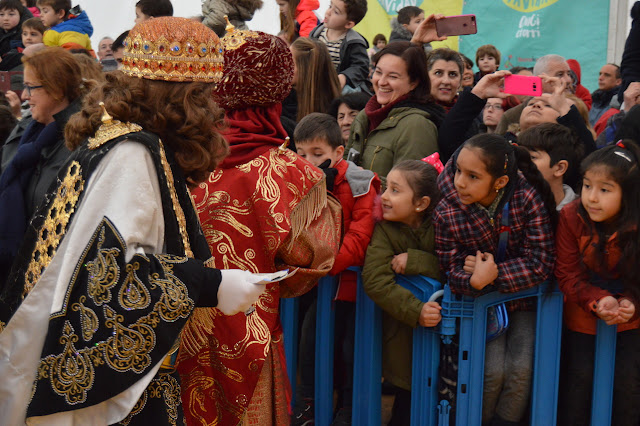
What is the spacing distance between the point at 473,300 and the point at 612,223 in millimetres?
643

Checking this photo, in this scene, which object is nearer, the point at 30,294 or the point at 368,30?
the point at 30,294

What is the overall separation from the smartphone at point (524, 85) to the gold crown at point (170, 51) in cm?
235

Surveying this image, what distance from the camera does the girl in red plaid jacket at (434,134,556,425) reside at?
325 centimetres

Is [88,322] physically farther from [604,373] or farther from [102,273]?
[604,373]

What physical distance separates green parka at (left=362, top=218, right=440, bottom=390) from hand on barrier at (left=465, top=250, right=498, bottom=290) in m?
0.27

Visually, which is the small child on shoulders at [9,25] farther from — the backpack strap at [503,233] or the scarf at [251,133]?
the backpack strap at [503,233]

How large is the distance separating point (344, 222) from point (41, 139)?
1.52 meters

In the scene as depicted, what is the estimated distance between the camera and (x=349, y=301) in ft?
12.4

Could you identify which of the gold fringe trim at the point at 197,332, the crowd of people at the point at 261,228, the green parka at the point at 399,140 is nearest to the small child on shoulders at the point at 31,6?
the crowd of people at the point at 261,228

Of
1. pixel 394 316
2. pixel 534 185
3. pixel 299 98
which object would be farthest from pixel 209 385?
pixel 299 98

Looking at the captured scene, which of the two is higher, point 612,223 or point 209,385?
point 612,223

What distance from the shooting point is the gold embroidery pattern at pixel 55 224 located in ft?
6.42

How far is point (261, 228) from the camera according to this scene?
266cm

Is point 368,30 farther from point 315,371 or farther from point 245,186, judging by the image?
point 245,186
